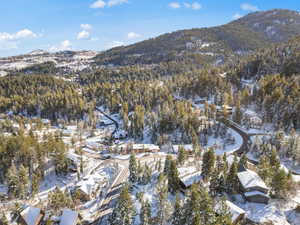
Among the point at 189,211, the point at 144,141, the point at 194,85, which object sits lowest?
the point at 144,141

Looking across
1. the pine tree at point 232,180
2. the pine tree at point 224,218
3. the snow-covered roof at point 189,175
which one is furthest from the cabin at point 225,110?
the pine tree at point 224,218

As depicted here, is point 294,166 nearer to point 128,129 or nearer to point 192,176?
point 192,176

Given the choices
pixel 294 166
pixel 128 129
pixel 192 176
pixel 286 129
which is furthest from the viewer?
pixel 128 129

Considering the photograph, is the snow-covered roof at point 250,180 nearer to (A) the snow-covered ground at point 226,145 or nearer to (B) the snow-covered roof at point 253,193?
(B) the snow-covered roof at point 253,193

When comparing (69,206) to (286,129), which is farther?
(286,129)

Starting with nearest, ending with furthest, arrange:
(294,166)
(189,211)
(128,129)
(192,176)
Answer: (189,211) < (192,176) < (294,166) < (128,129)

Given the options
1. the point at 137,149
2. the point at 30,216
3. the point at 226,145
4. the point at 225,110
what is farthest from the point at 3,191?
the point at 225,110

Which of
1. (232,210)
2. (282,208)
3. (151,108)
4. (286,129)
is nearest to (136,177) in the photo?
(232,210)
